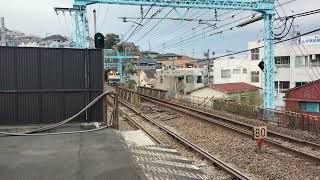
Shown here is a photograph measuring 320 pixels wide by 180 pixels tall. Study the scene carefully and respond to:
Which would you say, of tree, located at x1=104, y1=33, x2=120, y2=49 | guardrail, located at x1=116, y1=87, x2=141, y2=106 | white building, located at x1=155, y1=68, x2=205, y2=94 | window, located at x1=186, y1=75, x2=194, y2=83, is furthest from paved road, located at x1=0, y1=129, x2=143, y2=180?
tree, located at x1=104, y1=33, x2=120, y2=49

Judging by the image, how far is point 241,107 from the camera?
3078cm

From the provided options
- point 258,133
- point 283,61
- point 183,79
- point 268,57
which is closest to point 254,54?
point 283,61

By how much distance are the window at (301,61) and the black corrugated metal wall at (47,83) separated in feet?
98.4

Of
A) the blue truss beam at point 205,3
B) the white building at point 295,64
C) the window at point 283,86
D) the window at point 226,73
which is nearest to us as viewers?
the blue truss beam at point 205,3

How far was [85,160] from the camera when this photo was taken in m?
8.88

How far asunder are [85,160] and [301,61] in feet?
113

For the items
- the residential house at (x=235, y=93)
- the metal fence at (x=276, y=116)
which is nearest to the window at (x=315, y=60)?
the residential house at (x=235, y=93)

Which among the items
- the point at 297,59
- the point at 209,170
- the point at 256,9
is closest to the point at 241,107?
the point at 256,9

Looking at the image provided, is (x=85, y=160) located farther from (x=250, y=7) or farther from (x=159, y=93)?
(x=159, y=93)

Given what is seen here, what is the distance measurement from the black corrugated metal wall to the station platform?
1665 millimetres

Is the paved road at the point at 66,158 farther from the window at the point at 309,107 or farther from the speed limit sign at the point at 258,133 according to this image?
the window at the point at 309,107

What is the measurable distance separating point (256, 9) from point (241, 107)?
6.89 metres

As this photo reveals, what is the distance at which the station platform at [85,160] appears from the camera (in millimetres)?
7902

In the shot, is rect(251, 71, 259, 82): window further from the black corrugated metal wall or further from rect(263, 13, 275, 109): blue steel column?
the black corrugated metal wall
